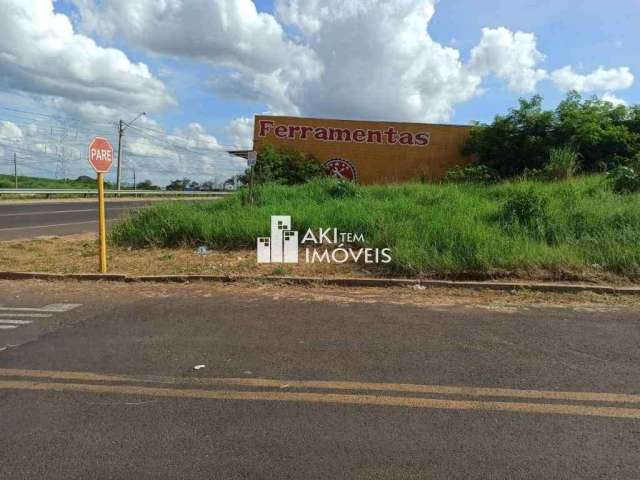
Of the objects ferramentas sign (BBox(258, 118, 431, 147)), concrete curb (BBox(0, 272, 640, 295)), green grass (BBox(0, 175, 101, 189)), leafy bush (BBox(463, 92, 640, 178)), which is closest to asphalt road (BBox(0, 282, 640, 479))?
concrete curb (BBox(0, 272, 640, 295))

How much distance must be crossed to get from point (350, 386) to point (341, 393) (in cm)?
15

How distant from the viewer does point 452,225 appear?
9.33 meters

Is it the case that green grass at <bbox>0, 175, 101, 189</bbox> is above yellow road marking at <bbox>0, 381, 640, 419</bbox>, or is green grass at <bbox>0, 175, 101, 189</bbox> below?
above

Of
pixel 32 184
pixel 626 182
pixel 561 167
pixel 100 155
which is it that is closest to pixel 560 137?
pixel 561 167

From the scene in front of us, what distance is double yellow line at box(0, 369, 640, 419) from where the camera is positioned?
357 centimetres

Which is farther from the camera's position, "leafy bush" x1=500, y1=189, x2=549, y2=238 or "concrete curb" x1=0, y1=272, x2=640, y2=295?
"leafy bush" x1=500, y1=189, x2=549, y2=238

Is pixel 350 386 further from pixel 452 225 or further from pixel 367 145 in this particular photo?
pixel 367 145

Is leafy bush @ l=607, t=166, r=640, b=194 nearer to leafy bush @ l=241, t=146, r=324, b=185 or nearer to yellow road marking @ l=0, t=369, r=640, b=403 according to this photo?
yellow road marking @ l=0, t=369, r=640, b=403

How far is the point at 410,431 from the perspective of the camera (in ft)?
10.6

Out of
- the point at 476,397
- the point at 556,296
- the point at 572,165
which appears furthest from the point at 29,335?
the point at 572,165

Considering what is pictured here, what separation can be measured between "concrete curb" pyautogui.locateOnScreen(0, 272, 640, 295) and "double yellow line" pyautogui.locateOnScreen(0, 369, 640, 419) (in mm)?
3721

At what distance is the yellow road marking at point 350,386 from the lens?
12.2 ft

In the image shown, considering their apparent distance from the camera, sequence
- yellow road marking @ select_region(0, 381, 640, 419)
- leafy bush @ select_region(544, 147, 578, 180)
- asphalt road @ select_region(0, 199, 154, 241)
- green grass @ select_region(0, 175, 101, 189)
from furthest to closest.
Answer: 1. green grass @ select_region(0, 175, 101, 189)
2. leafy bush @ select_region(544, 147, 578, 180)
3. asphalt road @ select_region(0, 199, 154, 241)
4. yellow road marking @ select_region(0, 381, 640, 419)

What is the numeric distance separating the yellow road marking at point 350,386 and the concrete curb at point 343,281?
3.71 meters
